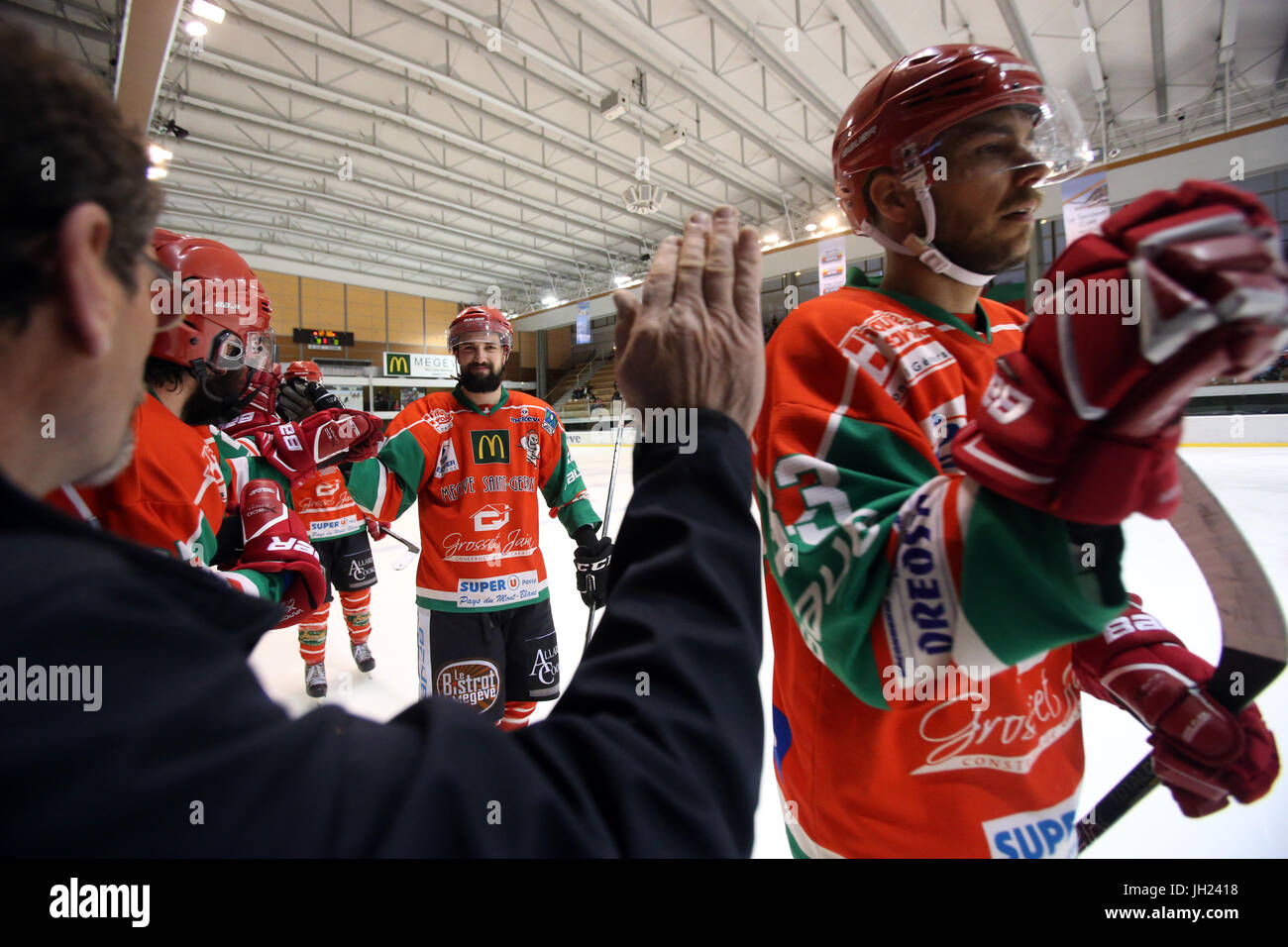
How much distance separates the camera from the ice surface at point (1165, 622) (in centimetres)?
164

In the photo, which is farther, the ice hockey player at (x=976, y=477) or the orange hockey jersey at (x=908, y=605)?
the orange hockey jersey at (x=908, y=605)

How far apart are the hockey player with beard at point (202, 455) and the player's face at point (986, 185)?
1449 mm

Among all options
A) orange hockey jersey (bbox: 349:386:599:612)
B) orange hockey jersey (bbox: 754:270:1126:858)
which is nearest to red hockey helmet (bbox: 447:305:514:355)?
orange hockey jersey (bbox: 349:386:599:612)

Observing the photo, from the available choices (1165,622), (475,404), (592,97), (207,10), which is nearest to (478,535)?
(475,404)

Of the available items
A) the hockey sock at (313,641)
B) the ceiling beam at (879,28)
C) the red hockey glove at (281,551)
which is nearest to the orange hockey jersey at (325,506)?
the hockey sock at (313,641)

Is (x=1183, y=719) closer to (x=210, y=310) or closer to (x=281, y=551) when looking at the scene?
(x=281, y=551)

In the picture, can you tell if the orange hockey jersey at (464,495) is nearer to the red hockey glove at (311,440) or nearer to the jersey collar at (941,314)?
the red hockey glove at (311,440)

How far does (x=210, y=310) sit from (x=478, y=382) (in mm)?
1108

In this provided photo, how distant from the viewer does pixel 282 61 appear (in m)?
8.72

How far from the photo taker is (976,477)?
1.88 feet

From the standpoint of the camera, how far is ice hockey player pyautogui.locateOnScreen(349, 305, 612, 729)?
2299mm

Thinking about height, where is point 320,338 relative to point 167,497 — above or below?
above

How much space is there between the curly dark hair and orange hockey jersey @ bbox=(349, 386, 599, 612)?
2008mm
